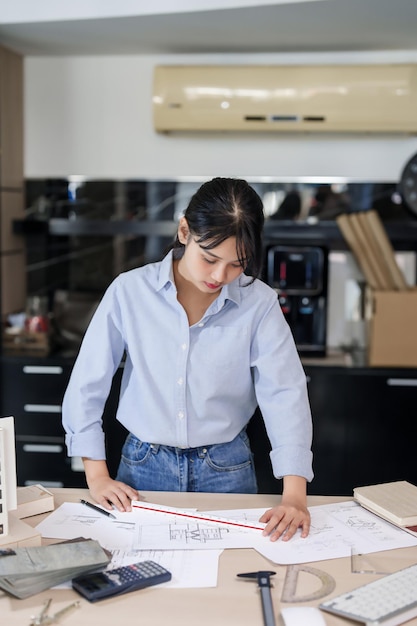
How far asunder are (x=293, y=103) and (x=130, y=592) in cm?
261

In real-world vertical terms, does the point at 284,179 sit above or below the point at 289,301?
above

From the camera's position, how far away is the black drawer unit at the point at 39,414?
3.50 meters

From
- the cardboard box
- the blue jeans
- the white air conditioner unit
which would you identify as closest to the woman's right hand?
the blue jeans

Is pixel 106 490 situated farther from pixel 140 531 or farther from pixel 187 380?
pixel 187 380

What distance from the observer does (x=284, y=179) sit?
379 centimetres

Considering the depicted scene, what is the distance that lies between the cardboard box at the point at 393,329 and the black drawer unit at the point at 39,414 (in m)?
1.35

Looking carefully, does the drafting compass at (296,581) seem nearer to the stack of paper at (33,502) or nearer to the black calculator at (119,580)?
the black calculator at (119,580)

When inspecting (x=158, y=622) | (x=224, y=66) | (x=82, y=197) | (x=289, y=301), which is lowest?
(x=158, y=622)

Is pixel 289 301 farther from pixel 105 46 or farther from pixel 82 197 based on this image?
pixel 105 46

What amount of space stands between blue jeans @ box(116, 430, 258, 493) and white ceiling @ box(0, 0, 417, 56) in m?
1.80

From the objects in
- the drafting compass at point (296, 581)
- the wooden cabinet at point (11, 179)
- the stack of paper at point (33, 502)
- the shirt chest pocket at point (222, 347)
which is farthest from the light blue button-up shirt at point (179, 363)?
the wooden cabinet at point (11, 179)

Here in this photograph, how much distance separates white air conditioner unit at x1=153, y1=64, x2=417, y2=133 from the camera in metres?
3.42

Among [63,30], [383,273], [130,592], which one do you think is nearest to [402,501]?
[130,592]

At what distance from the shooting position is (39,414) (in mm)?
3527
